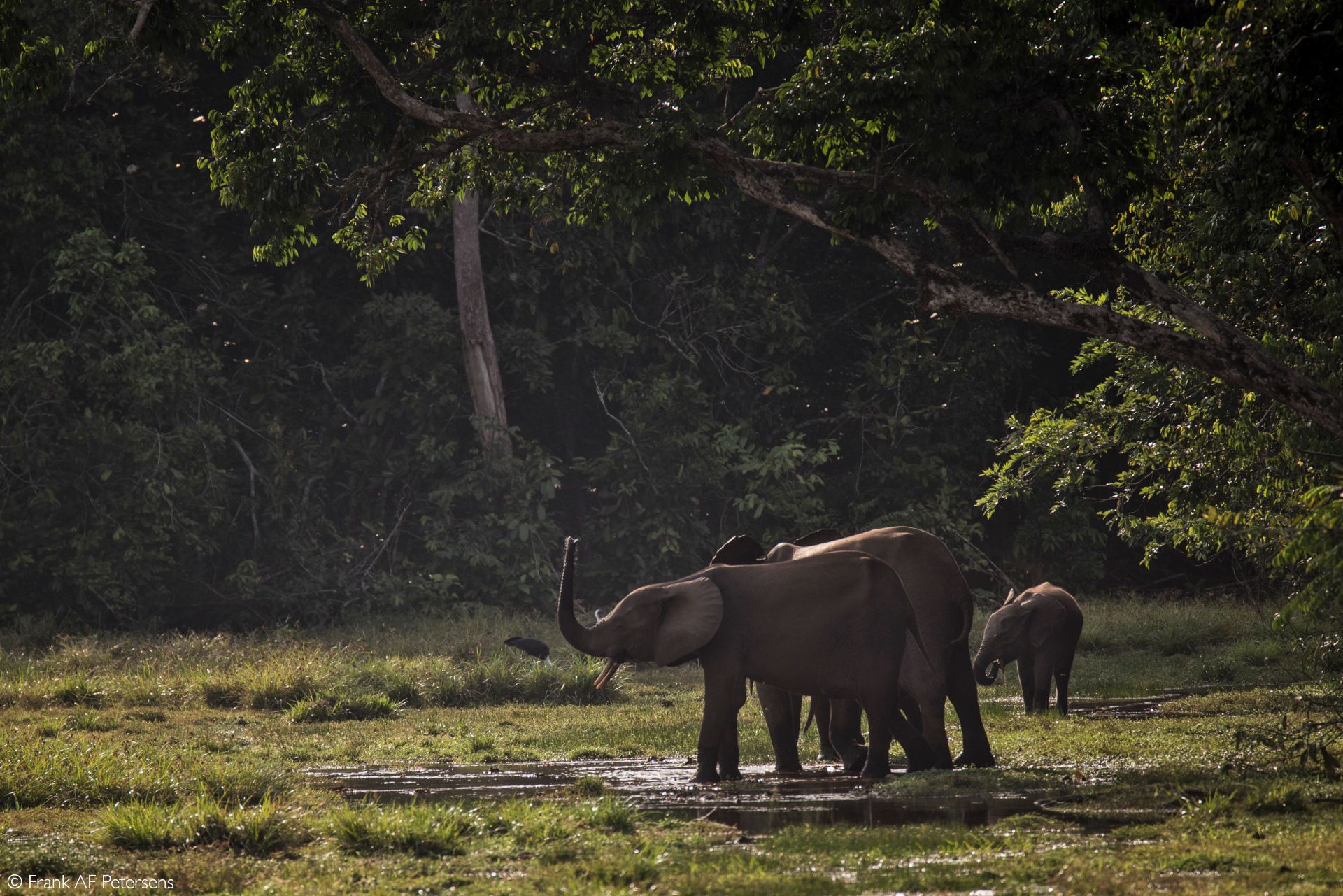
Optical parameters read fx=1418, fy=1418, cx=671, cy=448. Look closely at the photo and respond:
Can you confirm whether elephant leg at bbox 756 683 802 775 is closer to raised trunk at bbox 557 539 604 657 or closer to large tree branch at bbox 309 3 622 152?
raised trunk at bbox 557 539 604 657

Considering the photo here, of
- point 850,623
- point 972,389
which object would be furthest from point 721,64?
point 972,389

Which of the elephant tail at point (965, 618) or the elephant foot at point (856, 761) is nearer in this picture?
the elephant foot at point (856, 761)

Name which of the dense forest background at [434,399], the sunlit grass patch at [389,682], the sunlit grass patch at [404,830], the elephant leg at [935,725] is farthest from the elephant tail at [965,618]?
the sunlit grass patch at [389,682]

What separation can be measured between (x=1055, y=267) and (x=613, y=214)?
61.0 feet

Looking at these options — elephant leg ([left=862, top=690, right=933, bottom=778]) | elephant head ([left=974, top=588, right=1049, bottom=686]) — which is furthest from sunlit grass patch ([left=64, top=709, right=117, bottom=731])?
elephant head ([left=974, top=588, right=1049, bottom=686])

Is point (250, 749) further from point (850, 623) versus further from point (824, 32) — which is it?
point (824, 32)

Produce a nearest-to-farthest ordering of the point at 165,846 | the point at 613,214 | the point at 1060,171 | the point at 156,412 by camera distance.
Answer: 1. the point at 165,846
2. the point at 1060,171
3. the point at 613,214
4. the point at 156,412

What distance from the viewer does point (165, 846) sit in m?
7.10

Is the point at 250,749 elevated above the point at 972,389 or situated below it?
below

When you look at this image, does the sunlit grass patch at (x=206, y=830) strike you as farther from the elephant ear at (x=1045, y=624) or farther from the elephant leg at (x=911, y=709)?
the elephant ear at (x=1045, y=624)

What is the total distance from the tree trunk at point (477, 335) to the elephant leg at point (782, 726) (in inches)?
739

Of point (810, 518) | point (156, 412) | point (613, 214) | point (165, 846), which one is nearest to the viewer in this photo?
point (165, 846)

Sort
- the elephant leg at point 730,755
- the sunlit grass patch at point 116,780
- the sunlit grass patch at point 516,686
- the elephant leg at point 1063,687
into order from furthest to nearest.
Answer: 1. the sunlit grass patch at point 516,686
2. the elephant leg at point 1063,687
3. the elephant leg at point 730,755
4. the sunlit grass patch at point 116,780

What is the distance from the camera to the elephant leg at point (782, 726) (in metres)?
10.4
